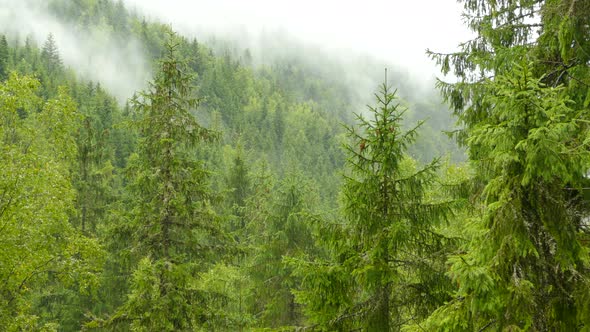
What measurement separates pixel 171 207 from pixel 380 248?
285 inches

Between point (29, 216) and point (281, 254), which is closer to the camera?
point (29, 216)

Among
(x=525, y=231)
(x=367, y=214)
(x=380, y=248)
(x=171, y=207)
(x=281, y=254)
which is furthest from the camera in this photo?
(x=281, y=254)

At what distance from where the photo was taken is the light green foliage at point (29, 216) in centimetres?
1303

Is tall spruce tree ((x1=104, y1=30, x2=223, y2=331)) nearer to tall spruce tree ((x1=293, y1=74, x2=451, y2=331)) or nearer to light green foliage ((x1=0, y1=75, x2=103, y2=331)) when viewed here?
light green foliage ((x1=0, y1=75, x2=103, y2=331))

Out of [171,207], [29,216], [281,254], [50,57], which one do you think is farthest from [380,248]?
[50,57]

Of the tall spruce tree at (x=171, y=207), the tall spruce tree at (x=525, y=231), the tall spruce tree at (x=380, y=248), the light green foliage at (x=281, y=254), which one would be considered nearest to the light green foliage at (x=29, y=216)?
the tall spruce tree at (x=171, y=207)

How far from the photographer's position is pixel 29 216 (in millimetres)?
13477

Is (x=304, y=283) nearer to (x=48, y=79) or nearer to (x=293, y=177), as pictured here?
(x=293, y=177)

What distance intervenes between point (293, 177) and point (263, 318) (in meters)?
6.29

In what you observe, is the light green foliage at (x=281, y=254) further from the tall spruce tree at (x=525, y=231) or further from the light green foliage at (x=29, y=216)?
the tall spruce tree at (x=525, y=231)

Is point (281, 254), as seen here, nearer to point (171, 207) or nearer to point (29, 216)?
point (171, 207)

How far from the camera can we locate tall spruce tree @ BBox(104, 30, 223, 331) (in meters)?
11.8

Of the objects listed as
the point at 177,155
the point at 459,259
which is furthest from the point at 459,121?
the point at 177,155

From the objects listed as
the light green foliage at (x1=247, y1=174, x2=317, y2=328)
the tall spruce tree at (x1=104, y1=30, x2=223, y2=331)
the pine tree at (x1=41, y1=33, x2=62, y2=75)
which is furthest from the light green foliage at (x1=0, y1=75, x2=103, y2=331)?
the pine tree at (x1=41, y1=33, x2=62, y2=75)
